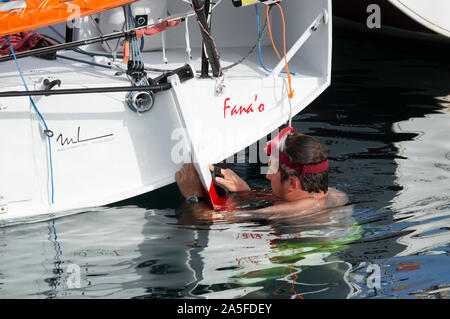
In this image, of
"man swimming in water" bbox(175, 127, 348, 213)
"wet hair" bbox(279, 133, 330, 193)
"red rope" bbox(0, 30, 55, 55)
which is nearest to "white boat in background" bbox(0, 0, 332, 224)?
"red rope" bbox(0, 30, 55, 55)

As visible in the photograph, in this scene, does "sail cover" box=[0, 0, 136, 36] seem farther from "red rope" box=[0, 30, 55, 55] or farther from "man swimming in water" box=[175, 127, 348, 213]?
"man swimming in water" box=[175, 127, 348, 213]

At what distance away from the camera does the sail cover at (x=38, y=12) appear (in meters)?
Result: 4.71

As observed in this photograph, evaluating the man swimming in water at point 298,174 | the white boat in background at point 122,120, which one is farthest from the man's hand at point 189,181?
the man swimming in water at point 298,174

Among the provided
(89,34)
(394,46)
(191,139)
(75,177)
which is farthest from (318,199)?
(394,46)

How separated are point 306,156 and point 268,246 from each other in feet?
1.95

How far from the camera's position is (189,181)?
5.05m

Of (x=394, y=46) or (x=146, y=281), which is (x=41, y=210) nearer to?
(x=146, y=281)

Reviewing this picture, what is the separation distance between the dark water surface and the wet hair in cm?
24

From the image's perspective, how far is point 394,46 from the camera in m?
9.71

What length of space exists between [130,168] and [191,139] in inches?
20.1

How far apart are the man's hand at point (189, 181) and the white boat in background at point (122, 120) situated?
0.07 metres

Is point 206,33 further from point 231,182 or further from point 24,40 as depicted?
point 24,40
